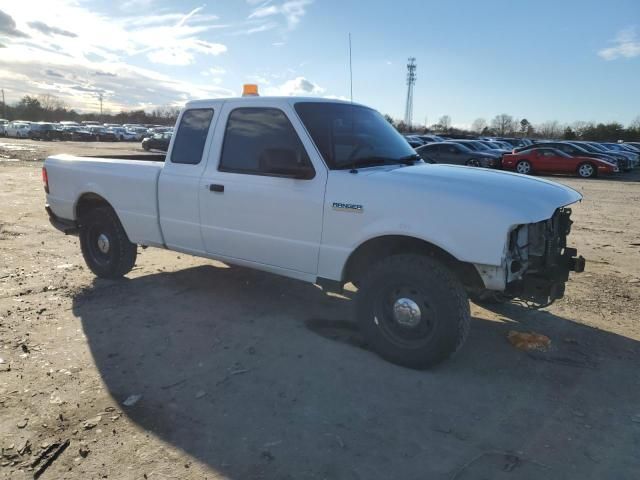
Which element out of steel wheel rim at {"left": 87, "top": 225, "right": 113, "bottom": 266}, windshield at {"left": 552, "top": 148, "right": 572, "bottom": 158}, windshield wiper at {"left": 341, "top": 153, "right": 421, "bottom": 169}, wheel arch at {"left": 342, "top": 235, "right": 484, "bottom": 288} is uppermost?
windshield at {"left": 552, "top": 148, "right": 572, "bottom": 158}

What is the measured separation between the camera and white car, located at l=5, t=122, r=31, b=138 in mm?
50625

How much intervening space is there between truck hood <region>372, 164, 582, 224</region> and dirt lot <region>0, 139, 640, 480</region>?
4.24 feet

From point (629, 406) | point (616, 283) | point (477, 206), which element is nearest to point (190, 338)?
point (477, 206)

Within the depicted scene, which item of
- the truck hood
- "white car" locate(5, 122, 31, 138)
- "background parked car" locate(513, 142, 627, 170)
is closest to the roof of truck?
the truck hood

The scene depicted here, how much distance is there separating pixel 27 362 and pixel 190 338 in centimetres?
123

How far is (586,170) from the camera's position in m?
23.4

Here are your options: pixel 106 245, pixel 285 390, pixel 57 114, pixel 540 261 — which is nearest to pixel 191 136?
pixel 106 245

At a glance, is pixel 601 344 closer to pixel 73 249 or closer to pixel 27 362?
pixel 27 362

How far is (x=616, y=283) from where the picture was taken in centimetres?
611

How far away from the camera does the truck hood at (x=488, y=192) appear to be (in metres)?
3.35

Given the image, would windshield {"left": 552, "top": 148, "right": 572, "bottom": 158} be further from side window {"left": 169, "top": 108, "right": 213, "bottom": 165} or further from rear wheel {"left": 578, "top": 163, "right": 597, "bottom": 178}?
side window {"left": 169, "top": 108, "right": 213, "bottom": 165}

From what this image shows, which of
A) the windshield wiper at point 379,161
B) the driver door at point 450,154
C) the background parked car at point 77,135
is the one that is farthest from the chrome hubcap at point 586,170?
the background parked car at point 77,135

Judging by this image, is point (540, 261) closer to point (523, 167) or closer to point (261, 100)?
point (261, 100)

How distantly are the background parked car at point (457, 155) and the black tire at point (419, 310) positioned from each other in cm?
1957
